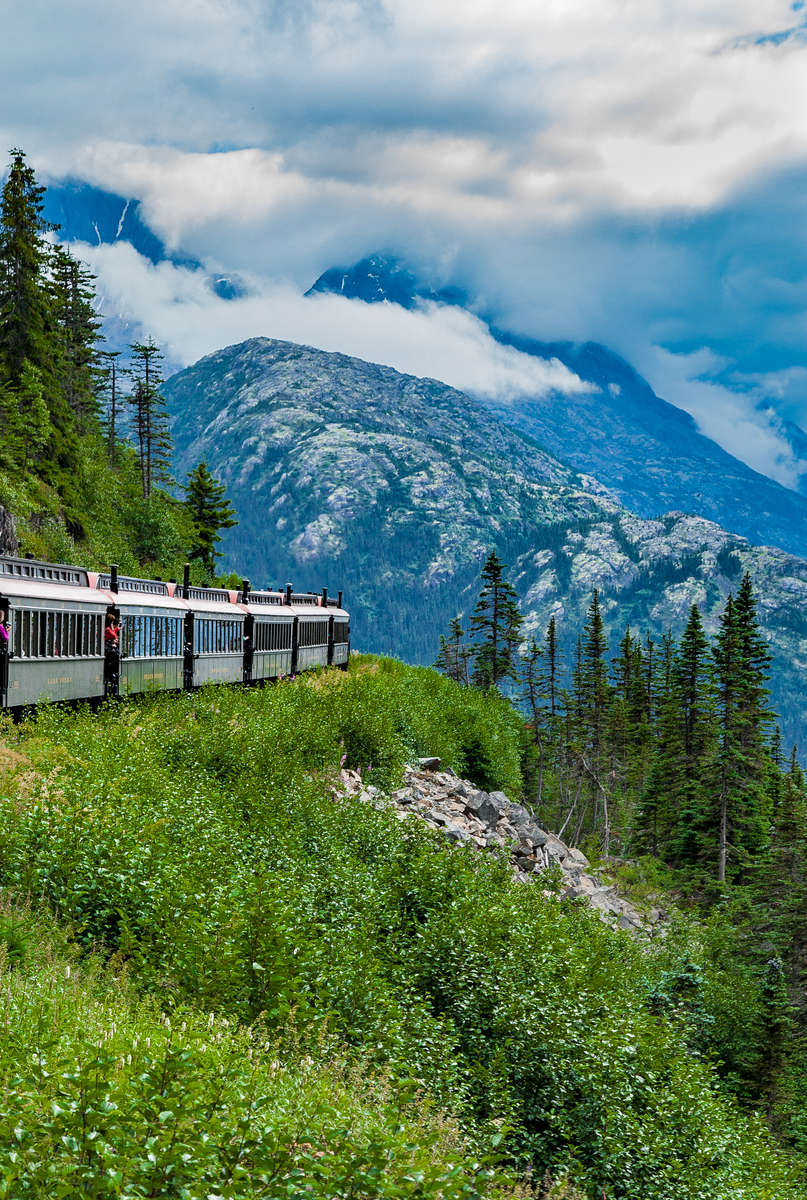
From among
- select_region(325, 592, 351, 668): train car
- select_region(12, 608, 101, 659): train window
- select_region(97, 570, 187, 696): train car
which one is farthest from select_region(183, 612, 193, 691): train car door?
select_region(325, 592, 351, 668): train car

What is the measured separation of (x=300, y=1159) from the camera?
7.05 meters

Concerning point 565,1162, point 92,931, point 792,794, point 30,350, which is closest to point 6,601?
point 92,931

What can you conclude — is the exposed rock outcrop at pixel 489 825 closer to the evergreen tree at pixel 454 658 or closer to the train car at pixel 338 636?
the train car at pixel 338 636

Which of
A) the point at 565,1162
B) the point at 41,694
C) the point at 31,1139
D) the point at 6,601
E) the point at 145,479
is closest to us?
the point at 31,1139

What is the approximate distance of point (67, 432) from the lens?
69312 millimetres

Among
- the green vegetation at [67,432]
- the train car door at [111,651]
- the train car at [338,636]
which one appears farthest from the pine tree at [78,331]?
the train car door at [111,651]

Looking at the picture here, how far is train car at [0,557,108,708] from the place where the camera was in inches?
880

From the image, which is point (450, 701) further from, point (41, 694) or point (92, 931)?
point (92, 931)

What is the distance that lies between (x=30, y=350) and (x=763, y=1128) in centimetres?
6033

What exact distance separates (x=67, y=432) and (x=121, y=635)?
147 feet

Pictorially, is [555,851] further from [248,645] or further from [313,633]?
[313,633]

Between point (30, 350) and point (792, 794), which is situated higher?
point (30, 350)

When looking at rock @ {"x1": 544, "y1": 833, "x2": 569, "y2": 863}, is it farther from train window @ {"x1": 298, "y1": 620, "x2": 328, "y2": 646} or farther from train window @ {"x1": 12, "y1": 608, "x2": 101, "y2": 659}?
train window @ {"x1": 12, "y1": 608, "x2": 101, "y2": 659}

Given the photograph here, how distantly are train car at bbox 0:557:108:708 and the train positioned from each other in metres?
0.03
